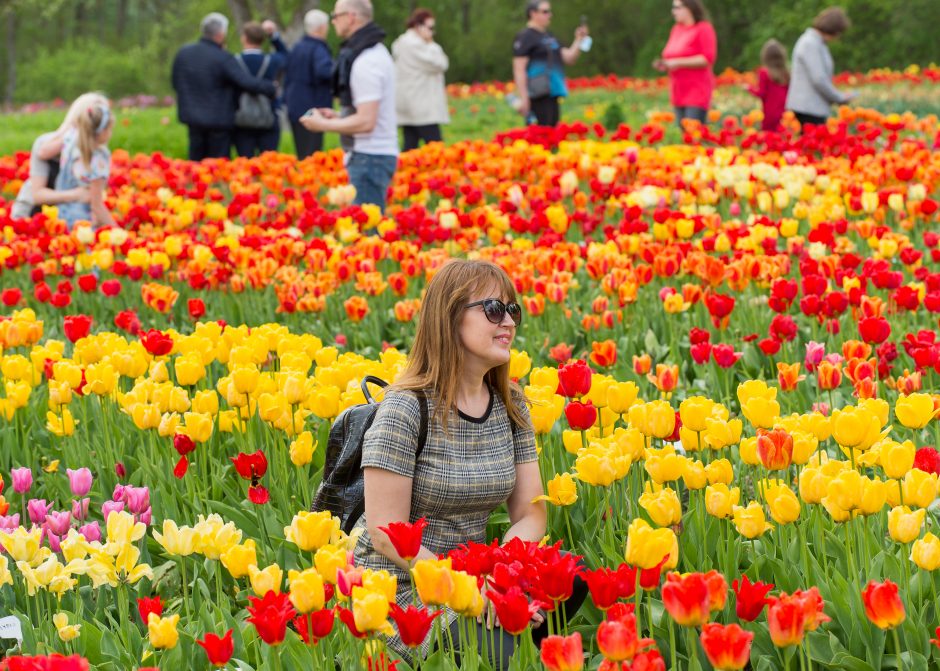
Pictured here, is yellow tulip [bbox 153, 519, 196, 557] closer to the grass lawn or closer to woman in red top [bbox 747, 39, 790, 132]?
woman in red top [bbox 747, 39, 790, 132]

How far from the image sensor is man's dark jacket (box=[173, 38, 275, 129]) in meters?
12.1

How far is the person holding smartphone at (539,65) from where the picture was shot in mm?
12773

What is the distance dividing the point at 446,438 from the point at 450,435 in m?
0.02

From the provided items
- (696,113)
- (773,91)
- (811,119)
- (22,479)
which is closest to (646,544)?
(22,479)

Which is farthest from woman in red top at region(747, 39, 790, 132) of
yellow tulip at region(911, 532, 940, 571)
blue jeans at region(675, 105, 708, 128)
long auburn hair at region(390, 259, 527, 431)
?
yellow tulip at region(911, 532, 940, 571)

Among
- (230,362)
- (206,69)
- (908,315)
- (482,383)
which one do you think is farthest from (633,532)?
(206,69)

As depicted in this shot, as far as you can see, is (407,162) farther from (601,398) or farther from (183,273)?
(601,398)

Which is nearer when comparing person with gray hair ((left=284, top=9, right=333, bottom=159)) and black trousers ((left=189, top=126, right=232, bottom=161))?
person with gray hair ((left=284, top=9, right=333, bottom=159))

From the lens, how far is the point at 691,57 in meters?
12.2

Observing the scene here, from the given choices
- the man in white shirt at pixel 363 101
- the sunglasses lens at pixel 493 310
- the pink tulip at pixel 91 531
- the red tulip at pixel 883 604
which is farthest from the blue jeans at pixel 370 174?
the red tulip at pixel 883 604

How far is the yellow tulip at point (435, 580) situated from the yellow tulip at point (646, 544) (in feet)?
1.44

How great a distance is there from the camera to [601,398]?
3832mm

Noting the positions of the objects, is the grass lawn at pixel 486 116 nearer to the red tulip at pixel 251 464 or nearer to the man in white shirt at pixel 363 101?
the man in white shirt at pixel 363 101

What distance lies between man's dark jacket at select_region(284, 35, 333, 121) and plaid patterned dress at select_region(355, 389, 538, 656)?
8.91m
